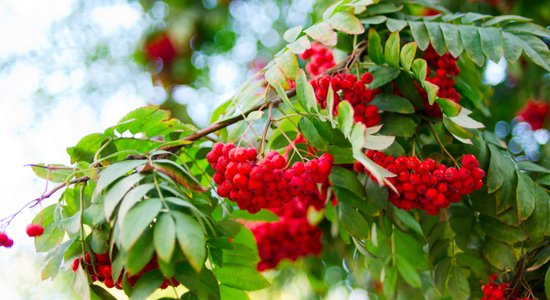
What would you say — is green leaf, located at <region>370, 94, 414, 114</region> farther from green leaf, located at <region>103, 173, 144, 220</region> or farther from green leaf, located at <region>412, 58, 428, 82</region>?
green leaf, located at <region>103, 173, 144, 220</region>

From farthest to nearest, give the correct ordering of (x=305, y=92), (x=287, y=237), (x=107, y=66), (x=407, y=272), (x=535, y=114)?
(x=107, y=66) → (x=535, y=114) → (x=287, y=237) → (x=407, y=272) → (x=305, y=92)

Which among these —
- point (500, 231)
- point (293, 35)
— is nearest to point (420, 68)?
point (293, 35)

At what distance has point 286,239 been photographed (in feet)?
5.37

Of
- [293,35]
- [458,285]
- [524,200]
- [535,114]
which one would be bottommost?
[535,114]

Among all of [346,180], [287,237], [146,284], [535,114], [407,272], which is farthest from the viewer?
[535,114]

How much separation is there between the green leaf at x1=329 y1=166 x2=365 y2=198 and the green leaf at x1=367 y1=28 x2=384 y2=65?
0.79 feet

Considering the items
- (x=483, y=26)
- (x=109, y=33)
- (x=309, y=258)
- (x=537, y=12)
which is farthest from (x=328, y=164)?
(x=109, y=33)

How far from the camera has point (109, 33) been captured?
2.92 metres

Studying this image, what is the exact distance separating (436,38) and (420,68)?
17cm

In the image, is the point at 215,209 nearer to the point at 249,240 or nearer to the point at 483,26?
the point at 249,240

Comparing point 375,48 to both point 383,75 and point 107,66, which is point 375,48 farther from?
point 107,66

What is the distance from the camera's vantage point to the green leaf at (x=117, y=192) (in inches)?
34.7

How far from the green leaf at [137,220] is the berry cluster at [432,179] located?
1.42 feet

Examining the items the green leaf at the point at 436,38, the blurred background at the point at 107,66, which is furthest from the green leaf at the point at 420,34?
the blurred background at the point at 107,66
